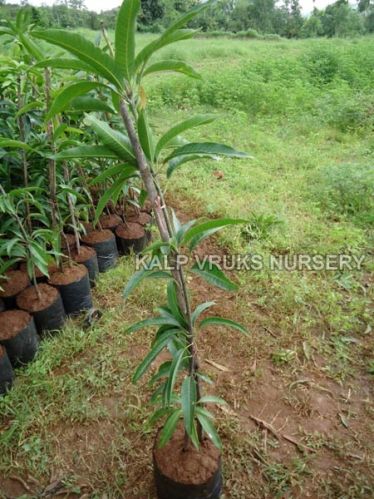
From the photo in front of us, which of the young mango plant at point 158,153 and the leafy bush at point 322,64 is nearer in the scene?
the young mango plant at point 158,153

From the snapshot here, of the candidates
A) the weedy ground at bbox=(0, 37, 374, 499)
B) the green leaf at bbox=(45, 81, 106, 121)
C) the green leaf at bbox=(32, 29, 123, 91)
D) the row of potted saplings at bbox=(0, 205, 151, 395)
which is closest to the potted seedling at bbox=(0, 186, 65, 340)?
the row of potted saplings at bbox=(0, 205, 151, 395)

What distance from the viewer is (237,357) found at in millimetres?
2191

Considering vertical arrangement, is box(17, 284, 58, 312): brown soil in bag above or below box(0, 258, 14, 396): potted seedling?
above

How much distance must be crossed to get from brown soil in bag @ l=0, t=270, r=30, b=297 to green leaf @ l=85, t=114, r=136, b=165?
157 cm

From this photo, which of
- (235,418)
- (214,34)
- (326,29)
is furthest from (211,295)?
(326,29)

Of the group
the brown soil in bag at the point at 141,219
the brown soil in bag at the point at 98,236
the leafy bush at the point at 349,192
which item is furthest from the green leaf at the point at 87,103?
the leafy bush at the point at 349,192

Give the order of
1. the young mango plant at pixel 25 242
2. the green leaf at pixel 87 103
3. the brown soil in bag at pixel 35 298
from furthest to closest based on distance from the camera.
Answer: the brown soil in bag at pixel 35 298 < the young mango plant at pixel 25 242 < the green leaf at pixel 87 103

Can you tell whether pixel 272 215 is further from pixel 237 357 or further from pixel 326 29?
pixel 326 29

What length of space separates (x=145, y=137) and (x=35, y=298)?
159 cm

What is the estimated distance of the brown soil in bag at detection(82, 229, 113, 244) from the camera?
2744mm

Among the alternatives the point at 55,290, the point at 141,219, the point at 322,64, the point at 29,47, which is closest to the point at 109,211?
the point at 141,219

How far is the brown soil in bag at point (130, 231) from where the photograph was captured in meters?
2.92

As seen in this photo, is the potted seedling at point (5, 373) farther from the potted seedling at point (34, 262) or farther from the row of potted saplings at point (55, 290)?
the potted seedling at point (34, 262)

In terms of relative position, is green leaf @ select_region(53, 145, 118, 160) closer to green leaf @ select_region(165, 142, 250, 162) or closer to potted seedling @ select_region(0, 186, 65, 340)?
green leaf @ select_region(165, 142, 250, 162)
